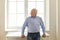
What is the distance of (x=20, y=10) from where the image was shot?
4.83 metres

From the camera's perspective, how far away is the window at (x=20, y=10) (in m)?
4.80

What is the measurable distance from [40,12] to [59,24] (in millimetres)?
755

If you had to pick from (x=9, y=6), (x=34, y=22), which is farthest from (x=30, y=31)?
(x=9, y=6)

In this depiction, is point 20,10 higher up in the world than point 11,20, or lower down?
higher up

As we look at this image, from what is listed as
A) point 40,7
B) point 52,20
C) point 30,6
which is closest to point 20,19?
point 30,6

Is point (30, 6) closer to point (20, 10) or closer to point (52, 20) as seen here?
point (20, 10)

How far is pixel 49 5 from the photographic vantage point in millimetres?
4688

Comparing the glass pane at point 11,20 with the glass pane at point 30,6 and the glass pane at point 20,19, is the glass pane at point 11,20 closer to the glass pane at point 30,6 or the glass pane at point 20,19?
the glass pane at point 20,19

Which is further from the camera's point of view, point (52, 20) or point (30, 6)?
point (30, 6)

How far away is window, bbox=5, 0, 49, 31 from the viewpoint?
189 inches

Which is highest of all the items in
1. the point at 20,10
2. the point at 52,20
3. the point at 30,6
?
the point at 30,6

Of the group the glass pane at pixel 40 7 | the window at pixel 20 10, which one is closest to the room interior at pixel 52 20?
the window at pixel 20 10

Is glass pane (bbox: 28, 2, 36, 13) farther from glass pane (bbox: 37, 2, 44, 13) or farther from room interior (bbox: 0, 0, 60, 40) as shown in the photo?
room interior (bbox: 0, 0, 60, 40)

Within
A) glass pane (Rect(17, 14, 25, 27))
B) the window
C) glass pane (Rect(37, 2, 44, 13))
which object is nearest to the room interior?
the window
